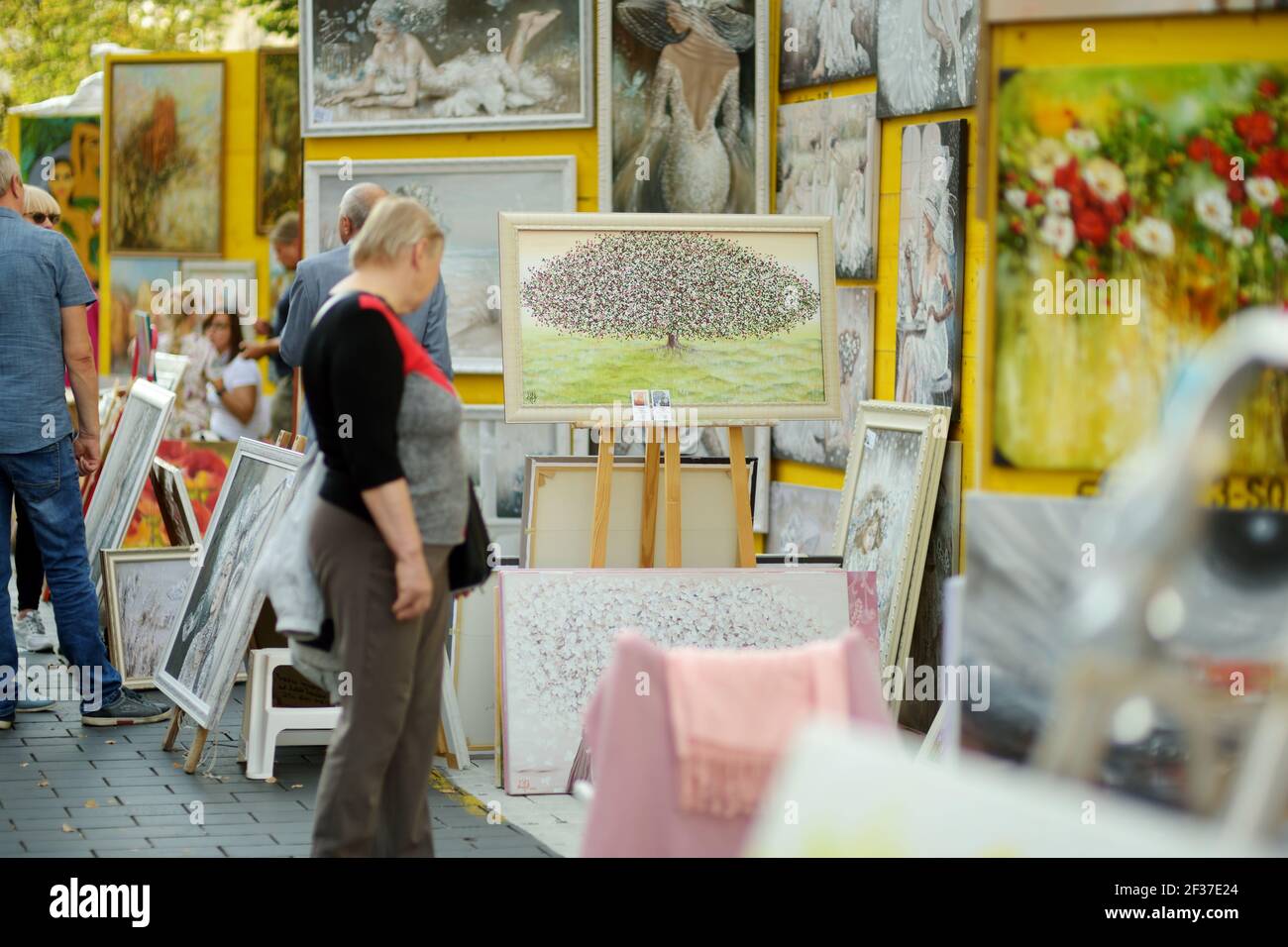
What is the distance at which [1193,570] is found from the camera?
2551 millimetres

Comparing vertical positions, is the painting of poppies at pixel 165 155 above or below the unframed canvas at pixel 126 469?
above

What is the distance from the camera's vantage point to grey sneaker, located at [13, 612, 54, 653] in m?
8.01

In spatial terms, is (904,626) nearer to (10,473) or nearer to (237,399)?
(10,473)

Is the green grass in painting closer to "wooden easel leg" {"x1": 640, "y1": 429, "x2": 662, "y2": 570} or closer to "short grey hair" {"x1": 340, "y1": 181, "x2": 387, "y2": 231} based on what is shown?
"wooden easel leg" {"x1": 640, "y1": 429, "x2": 662, "y2": 570}

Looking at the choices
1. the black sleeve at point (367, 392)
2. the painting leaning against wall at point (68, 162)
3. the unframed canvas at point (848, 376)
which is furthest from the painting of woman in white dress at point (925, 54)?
the painting leaning against wall at point (68, 162)

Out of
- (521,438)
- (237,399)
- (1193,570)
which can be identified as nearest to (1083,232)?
(1193,570)

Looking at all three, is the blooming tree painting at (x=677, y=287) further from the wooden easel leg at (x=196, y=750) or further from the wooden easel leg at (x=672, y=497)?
the wooden easel leg at (x=196, y=750)

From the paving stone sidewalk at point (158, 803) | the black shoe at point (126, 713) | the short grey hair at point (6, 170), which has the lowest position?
the paving stone sidewalk at point (158, 803)

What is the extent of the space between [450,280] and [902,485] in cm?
271

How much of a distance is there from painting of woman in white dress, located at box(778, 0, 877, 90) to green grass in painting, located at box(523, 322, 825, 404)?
1633 millimetres

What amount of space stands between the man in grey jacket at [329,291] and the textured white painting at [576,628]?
99cm

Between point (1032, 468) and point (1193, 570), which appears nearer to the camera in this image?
point (1193, 570)

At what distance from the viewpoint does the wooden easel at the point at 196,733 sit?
5.66 meters

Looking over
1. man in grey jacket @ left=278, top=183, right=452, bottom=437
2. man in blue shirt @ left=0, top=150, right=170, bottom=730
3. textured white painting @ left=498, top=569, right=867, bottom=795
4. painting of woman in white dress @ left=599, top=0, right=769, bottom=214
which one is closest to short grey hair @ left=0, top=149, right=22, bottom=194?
man in blue shirt @ left=0, top=150, right=170, bottom=730
